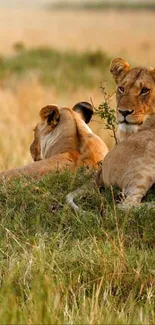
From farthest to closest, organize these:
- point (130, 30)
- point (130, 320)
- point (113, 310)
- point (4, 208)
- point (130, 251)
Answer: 1. point (130, 30)
2. point (4, 208)
3. point (130, 251)
4. point (113, 310)
5. point (130, 320)

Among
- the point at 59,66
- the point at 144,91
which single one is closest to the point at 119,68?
the point at 144,91

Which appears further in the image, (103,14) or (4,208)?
(103,14)

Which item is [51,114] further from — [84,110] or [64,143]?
[64,143]

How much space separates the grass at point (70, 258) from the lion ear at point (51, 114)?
1013 millimetres

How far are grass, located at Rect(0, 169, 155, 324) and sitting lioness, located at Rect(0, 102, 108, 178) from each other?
0.35m

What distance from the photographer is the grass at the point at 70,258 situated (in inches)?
152

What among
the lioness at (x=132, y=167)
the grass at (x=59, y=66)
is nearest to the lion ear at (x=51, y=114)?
the lioness at (x=132, y=167)

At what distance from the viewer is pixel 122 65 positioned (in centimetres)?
616

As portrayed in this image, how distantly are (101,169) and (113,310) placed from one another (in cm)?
158

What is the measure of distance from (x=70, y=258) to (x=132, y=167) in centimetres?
84

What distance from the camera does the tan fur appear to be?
16.7 feet

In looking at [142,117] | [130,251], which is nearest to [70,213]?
[130,251]

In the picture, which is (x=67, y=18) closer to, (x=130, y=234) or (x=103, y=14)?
(x=103, y=14)

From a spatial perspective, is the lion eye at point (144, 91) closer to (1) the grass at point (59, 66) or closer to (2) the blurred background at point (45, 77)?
(2) the blurred background at point (45, 77)
